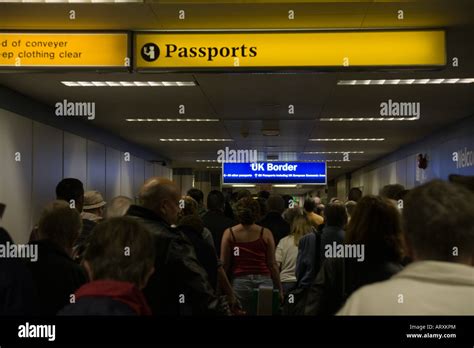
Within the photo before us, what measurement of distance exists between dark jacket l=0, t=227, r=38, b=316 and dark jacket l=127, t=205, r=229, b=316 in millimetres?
533

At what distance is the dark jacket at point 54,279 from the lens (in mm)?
2820

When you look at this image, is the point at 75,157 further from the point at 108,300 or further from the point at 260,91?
the point at 108,300

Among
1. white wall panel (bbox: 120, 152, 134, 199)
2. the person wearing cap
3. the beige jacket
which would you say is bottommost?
the beige jacket

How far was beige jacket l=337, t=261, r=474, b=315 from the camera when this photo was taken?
4.82 ft

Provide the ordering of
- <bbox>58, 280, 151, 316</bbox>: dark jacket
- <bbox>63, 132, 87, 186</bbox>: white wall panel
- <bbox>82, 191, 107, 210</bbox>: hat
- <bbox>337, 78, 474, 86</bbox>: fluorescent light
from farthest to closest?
<bbox>63, 132, 87, 186</bbox>: white wall panel, <bbox>337, 78, 474, 86</bbox>: fluorescent light, <bbox>82, 191, 107, 210</bbox>: hat, <bbox>58, 280, 151, 316</bbox>: dark jacket

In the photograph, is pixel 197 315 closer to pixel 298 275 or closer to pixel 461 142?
pixel 298 275

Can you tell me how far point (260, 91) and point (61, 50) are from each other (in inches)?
123

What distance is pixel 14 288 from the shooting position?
8.00 feet

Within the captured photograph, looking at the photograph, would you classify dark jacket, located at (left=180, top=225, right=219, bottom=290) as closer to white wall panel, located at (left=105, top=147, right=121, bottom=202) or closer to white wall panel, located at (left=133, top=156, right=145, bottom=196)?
white wall panel, located at (left=105, top=147, right=121, bottom=202)

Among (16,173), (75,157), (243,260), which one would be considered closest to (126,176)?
(75,157)

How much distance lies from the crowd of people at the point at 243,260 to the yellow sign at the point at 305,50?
0.98 m

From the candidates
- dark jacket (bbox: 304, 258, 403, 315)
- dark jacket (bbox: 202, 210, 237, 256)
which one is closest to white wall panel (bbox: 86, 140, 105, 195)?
dark jacket (bbox: 202, 210, 237, 256)

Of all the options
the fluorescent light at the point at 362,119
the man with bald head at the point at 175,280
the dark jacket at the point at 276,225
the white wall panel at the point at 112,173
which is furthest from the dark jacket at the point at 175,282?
the white wall panel at the point at 112,173

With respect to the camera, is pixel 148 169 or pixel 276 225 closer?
pixel 276 225
